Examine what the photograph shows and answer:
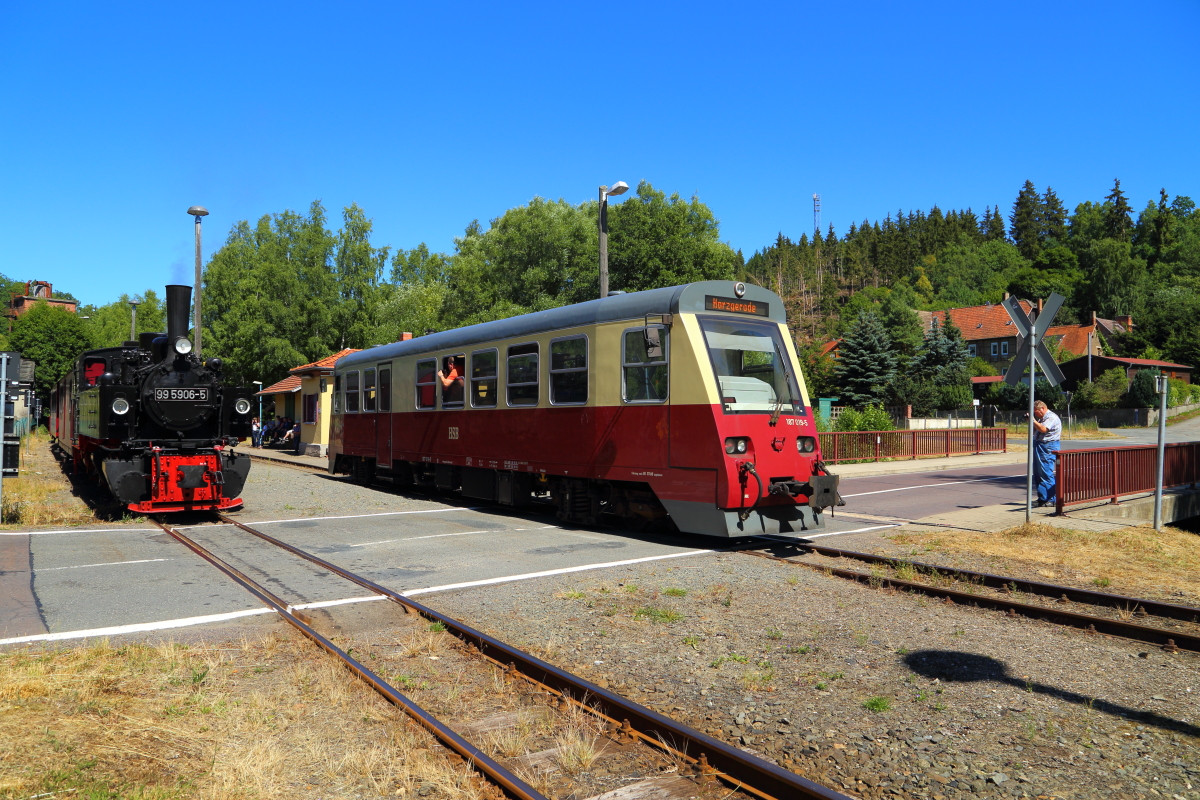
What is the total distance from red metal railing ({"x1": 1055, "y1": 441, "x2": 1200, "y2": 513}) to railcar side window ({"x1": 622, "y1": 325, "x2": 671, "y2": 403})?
7.27 metres

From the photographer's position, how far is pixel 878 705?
478 cm

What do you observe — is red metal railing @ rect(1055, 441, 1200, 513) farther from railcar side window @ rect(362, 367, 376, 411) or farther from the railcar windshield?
railcar side window @ rect(362, 367, 376, 411)

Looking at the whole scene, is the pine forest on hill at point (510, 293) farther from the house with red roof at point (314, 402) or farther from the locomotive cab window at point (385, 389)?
the locomotive cab window at point (385, 389)

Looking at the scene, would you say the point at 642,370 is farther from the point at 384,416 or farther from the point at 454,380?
the point at 384,416

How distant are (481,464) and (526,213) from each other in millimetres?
30894

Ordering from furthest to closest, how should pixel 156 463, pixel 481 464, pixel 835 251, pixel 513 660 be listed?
1. pixel 835 251
2. pixel 481 464
3. pixel 156 463
4. pixel 513 660

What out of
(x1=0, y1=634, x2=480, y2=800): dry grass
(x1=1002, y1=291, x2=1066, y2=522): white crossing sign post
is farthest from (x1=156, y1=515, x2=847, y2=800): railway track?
(x1=1002, y1=291, x2=1066, y2=522): white crossing sign post

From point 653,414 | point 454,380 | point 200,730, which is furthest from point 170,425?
point 200,730

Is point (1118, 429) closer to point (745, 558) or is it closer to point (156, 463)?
point (745, 558)

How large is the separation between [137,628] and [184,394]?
795cm

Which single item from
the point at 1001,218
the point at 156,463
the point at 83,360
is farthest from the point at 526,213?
the point at 1001,218

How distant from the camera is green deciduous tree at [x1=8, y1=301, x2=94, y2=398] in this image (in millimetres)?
65875

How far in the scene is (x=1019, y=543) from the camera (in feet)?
35.9

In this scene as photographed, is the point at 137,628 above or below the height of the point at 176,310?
below
